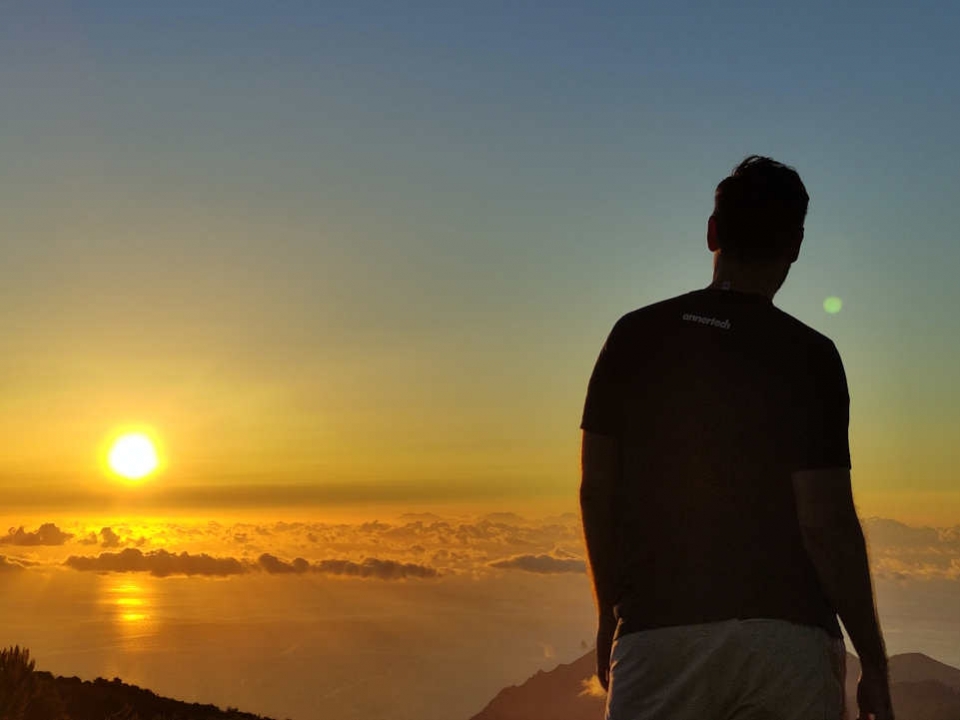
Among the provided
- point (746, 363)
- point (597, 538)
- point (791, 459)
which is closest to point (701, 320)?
point (746, 363)

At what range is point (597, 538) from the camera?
3967mm

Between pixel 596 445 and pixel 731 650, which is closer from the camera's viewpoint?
pixel 731 650

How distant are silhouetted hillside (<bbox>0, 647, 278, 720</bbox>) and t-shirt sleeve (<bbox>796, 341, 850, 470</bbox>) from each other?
9546 mm

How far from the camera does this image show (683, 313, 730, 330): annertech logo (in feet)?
12.9

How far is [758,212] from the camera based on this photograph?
13.5 feet

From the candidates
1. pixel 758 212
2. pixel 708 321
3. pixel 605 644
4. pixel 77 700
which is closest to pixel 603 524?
pixel 605 644

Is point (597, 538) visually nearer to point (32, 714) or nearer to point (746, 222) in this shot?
point (746, 222)

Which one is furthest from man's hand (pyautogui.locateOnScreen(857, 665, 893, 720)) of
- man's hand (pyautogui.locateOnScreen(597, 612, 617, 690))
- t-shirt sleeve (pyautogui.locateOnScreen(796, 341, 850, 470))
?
man's hand (pyautogui.locateOnScreen(597, 612, 617, 690))

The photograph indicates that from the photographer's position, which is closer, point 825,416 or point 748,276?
point 825,416

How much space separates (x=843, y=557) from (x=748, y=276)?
1.06 metres

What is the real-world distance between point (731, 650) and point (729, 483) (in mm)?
549

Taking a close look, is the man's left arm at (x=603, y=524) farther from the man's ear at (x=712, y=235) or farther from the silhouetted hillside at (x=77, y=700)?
the silhouetted hillside at (x=77, y=700)

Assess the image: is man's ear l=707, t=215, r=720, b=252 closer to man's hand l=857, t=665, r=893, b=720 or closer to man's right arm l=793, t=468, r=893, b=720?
man's right arm l=793, t=468, r=893, b=720

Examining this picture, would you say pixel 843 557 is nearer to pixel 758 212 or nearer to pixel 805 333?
pixel 805 333
